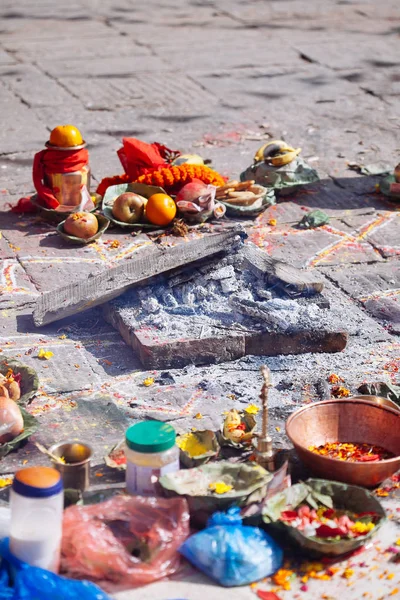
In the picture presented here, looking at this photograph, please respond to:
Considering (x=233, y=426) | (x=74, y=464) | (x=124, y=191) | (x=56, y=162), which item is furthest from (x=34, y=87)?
(x=74, y=464)

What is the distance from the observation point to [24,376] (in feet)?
17.3

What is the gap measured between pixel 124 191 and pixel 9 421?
3.65 meters

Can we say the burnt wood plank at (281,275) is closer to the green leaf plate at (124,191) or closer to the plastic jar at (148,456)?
the green leaf plate at (124,191)

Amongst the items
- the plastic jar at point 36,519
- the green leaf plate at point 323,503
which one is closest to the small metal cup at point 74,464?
the plastic jar at point 36,519

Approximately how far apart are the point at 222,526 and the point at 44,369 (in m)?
2.07

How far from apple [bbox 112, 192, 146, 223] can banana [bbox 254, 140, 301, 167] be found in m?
1.32

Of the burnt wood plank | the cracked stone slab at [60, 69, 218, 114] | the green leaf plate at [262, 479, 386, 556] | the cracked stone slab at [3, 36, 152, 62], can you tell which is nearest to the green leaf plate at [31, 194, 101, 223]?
the burnt wood plank

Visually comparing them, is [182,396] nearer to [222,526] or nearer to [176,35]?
[222,526]

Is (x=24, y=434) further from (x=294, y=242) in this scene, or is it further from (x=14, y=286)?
(x=294, y=242)

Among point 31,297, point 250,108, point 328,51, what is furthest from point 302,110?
point 31,297

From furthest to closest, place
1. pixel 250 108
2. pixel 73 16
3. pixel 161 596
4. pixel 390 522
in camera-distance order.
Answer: pixel 73 16 → pixel 250 108 → pixel 390 522 → pixel 161 596

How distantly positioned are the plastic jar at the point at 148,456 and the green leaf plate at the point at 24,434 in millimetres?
723

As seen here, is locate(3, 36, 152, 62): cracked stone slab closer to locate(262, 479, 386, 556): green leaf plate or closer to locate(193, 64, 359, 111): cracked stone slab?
locate(193, 64, 359, 111): cracked stone slab

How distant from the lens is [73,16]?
15.7 metres
